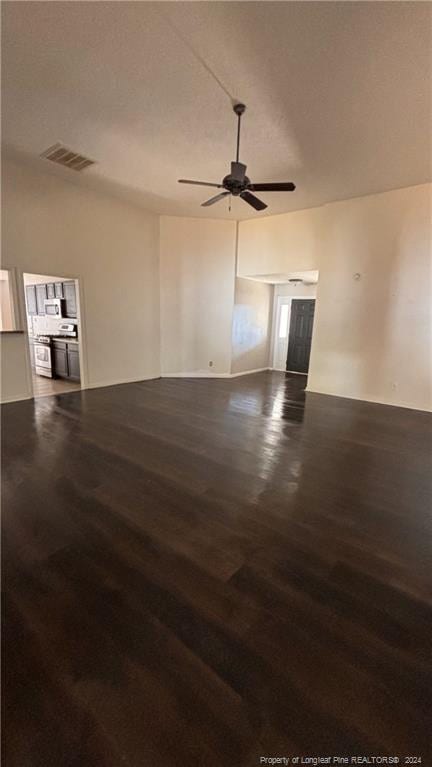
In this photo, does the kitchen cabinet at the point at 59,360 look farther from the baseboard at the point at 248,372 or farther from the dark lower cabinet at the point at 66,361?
the baseboard at the point at 248,372

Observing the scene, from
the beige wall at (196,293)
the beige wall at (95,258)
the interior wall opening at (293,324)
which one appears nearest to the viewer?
the beige wall at (95,258)

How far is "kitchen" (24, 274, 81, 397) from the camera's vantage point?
6027 mm

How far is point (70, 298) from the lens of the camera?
6152 millimetres

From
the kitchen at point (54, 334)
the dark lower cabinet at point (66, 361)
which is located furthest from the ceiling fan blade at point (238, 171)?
the dark lower cabinet at point (66, 361)

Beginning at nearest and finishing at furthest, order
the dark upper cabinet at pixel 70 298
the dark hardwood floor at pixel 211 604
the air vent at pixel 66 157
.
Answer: the dark hardwood floor at pixel 211 604
the air vent at pixel 66 157
the dark upper cabinet at pixel 70 298

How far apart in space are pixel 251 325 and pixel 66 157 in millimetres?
4955

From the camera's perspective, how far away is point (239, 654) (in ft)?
4.51

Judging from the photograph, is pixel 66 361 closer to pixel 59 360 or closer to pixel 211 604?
pixel 59 360

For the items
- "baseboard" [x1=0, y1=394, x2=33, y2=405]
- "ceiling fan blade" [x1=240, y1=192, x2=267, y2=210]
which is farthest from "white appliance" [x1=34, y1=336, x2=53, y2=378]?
"ceiling fan blade" [x1=240, y1=192, x2=267, y2=210]

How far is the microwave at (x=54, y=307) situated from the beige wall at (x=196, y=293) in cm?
203

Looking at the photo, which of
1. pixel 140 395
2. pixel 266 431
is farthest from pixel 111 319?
pixel 266 431

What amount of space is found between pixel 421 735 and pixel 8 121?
5.47m

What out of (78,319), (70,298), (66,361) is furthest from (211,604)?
(70,298)

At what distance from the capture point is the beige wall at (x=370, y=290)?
16.5ft
